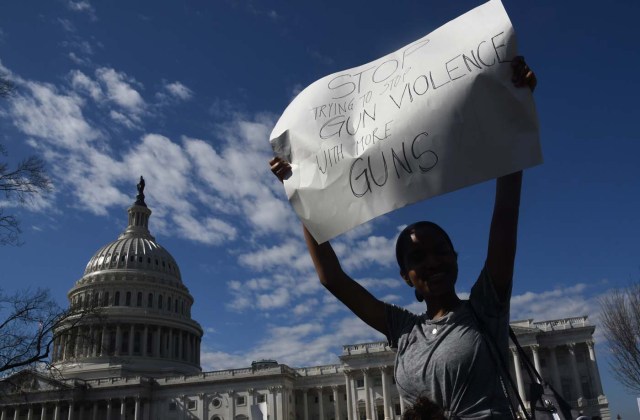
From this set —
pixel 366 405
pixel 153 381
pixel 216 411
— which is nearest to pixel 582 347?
pixel 366 405

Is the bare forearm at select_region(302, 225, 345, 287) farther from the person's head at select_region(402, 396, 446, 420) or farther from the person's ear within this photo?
the person's head at select_region(402, 396, 446, 420)

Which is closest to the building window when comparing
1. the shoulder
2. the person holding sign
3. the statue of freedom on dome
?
the statue of freedom on dome

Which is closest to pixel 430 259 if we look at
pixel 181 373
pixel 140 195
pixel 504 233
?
pixel 504 233

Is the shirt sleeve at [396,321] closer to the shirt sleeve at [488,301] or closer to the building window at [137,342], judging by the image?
the shirt sleeve at [488,301]

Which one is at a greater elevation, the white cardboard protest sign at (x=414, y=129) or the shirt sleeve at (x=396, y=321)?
the white cardboard protest sign at (x=414, y=129)

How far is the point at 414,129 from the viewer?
12.3 feet

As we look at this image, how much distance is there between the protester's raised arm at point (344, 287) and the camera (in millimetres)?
3965

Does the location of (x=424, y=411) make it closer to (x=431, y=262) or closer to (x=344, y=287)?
(x=431, y=262)

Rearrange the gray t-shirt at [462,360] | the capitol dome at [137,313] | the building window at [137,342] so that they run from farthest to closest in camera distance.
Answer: the building window at [137,342]
the capitol dome at [137,313]
the gray t-shirt at [462,360]

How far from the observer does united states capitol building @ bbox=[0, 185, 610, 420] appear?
7188 centimetres

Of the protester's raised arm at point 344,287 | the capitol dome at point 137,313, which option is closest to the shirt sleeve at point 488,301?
the protester's raised arm at point 344,287

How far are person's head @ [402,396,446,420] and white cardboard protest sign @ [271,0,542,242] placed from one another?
3.94ft

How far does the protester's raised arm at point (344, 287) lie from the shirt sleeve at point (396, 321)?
0.15 ft

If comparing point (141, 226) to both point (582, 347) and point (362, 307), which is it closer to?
point (582, 347)
